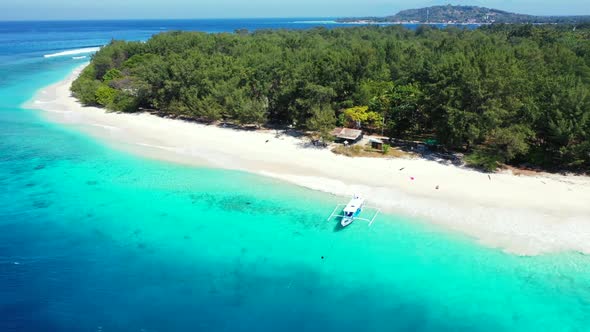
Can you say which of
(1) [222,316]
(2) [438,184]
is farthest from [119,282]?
(2) [438,184]

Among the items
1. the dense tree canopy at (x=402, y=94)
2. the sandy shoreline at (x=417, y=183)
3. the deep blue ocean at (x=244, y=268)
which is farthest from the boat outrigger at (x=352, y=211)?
the dense tree canopy at (x=402, y=94)

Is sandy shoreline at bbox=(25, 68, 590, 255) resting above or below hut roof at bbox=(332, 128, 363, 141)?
below

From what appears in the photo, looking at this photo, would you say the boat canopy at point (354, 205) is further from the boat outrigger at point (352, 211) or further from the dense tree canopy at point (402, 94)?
the dense tree canopy at point (402, 94)

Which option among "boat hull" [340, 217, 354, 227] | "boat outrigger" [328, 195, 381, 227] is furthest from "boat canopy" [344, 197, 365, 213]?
"boat hull" [340, 217, 354, 227]

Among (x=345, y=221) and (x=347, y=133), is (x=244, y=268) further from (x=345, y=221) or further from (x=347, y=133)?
(x=347, y=133)

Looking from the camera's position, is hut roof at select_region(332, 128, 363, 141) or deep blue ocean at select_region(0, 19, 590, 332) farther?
hut roof at select_region(332, 128, 363, 141)

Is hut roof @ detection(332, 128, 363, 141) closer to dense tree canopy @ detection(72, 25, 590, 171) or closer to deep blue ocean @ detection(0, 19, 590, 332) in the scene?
dense tree canopy @ detection(72, 25, 590, 171)

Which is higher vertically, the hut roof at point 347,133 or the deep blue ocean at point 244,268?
the hut roof at point 347,133
